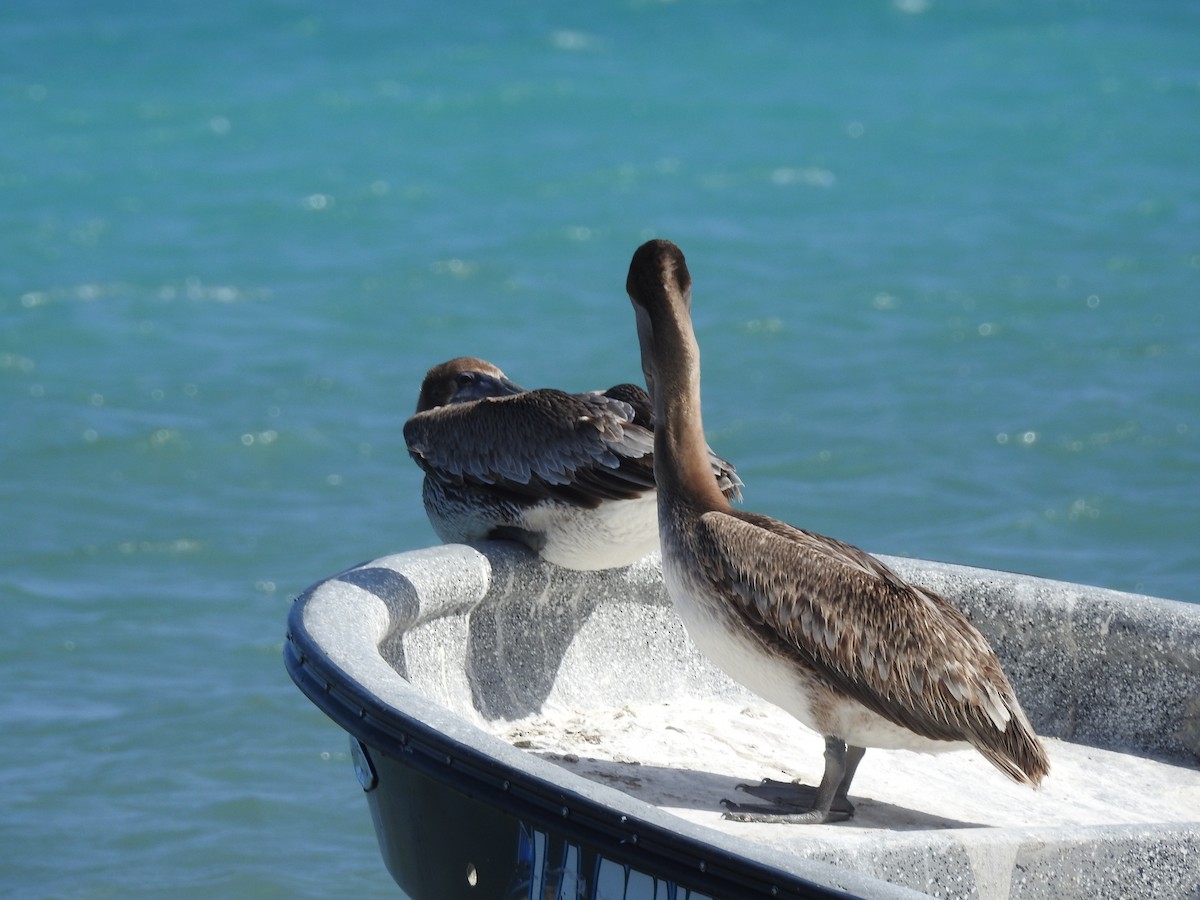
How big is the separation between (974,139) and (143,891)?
46.8 feet

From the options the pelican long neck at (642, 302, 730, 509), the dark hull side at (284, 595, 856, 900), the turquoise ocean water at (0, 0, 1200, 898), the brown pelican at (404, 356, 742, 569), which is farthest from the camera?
the turquoise ocean water at (0, 0, 1200, 898)

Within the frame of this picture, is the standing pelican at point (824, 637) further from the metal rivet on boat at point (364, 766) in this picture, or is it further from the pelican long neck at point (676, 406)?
the metal rivet on boat at point (364, 766)

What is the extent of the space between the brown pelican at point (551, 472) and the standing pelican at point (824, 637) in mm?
463

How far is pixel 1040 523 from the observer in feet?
29.0

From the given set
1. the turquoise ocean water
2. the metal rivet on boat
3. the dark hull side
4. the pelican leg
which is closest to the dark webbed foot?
the pelican leg

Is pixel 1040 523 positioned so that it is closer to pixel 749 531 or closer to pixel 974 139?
pixel 749 531

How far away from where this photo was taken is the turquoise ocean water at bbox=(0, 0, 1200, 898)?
7.07 meters

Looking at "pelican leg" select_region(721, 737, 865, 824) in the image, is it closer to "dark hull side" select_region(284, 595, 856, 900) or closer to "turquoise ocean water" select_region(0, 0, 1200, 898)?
"dark hull side" select_region(284, 595, 856, 900)

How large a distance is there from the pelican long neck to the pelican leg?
53 centimetres

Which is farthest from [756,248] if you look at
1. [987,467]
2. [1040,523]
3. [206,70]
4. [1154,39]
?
[1154,39]

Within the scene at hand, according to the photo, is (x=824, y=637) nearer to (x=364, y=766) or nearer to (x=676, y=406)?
(x=676, y=406)

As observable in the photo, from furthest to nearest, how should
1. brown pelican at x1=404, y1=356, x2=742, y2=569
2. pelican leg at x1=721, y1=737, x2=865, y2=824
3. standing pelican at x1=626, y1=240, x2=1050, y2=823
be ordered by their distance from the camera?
brown pelican at x1=404, y1=356, x2=742, y2=569, pelican leg at x1=721, y1=737, x2=865, y2=824, standing pelican at x1=626, y1=240, x2=1050, y2=823

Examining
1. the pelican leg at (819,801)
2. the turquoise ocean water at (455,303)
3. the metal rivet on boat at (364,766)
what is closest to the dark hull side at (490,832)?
the metal rivet on boat at (364,766)

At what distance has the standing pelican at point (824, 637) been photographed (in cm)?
307
